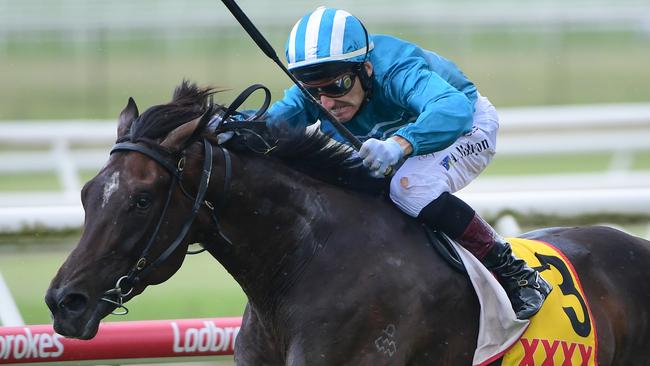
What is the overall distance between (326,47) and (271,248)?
0.66m

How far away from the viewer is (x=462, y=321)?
350cm

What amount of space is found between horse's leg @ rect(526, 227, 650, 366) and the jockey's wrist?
896 mm

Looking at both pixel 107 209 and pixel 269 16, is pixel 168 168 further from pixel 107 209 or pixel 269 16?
pixel 269 16

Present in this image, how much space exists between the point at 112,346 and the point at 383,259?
1.68 m

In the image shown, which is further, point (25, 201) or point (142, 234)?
point (25, 201)

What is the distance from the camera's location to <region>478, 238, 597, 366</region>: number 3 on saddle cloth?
3.62 m

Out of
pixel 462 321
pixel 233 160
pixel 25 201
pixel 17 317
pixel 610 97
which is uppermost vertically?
pixel 233 160

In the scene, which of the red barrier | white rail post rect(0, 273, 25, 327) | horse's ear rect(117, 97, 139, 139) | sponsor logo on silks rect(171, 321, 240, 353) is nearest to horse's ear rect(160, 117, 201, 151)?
horse's ear rect(117, 97, 139, 139)

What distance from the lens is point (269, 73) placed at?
71.3 feet

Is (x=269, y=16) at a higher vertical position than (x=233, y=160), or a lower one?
lower

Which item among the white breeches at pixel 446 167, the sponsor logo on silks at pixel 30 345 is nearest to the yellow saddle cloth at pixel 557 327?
the white breeches at pixel 446 167

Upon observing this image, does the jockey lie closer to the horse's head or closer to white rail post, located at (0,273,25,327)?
the horse's head

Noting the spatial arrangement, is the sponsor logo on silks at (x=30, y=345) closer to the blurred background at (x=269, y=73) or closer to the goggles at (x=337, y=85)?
the goggles at (x=337, y=85)

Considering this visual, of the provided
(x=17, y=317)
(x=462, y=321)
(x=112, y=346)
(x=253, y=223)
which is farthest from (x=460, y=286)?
(x=17, y=317)
